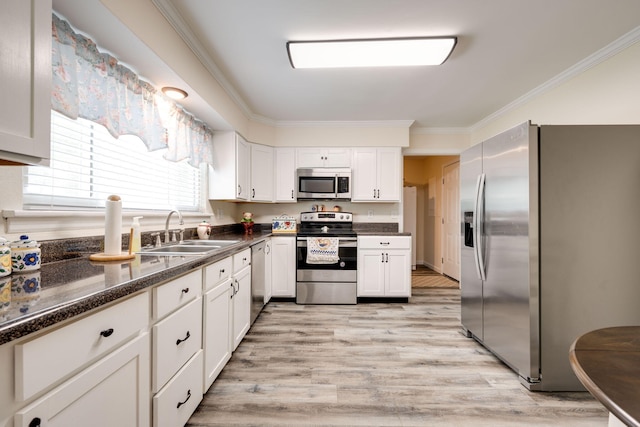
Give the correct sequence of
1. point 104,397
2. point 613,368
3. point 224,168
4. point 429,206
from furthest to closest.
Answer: point 429,206 < point 224,168 < point 104,397 < point 613,368

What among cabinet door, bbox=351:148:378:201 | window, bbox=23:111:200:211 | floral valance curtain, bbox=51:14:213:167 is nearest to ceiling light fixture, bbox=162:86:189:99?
floral valance curtain, bbox=51:14:213:167

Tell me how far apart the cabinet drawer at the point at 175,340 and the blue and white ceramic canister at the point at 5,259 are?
544 millimetres

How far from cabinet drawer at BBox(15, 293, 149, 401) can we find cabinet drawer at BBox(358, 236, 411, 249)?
290 cm

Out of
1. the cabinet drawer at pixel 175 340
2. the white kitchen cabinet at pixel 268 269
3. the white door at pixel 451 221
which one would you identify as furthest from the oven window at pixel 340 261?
the white door at pixel 451 221

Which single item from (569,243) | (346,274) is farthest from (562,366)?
(346,274)

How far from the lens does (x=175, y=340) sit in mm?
1368

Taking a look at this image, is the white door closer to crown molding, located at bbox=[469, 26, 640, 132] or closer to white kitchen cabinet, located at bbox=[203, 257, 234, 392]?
crown molding, located at bbox=[469, 26, 640, 132]

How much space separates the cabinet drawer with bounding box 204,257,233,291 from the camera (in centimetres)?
174

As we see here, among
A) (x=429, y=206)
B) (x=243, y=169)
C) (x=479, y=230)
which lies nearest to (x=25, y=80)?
(x=479, y=230)

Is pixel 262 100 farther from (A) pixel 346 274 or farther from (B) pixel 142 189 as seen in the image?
(A) pixel 346 274

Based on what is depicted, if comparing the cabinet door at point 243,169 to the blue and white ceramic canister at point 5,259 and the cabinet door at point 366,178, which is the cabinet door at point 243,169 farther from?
the blue and white ceramic canister at point 5,259

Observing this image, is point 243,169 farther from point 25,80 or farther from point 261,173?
point 25,80

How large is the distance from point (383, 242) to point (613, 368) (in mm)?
3099

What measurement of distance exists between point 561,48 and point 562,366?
2342 mm
